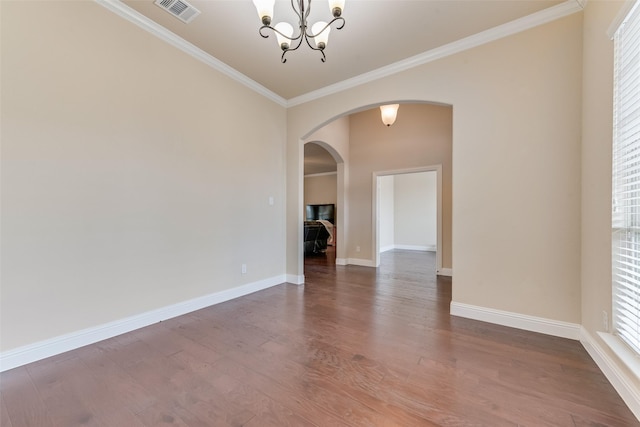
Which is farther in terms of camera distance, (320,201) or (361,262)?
(320,201)

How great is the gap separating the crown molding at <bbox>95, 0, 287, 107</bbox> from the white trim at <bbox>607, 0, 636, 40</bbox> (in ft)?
11.3

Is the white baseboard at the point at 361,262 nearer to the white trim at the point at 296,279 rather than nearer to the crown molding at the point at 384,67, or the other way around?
the white trim at the point at 296,279

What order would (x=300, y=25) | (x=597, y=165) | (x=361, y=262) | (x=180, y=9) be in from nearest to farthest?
(x=597, y=165) → (x=300, y=25) → (x=180, y=9) → (x=361, y=262)

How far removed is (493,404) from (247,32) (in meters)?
3.60

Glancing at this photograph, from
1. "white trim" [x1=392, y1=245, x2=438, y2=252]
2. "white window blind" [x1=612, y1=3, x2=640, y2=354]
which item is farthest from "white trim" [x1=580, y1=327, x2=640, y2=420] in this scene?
"white trim" [x1=392, y1=245, x2=438, y2=252]

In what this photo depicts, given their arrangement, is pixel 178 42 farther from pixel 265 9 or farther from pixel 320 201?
pixel 320 201

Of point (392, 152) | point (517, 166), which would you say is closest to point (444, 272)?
point (392, 152)

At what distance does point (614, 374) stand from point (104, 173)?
4.05 meters

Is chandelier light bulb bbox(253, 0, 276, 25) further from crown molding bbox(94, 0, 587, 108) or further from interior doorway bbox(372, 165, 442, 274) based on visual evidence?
interior doorway bbox(372, 165, 442, 274)

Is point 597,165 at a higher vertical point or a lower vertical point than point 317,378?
higher

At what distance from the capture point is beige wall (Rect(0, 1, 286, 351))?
177cm

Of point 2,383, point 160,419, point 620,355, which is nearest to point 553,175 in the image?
point 620,355

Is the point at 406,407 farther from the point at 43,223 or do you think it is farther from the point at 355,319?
the point at 43,223

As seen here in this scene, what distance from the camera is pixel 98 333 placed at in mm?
2104
